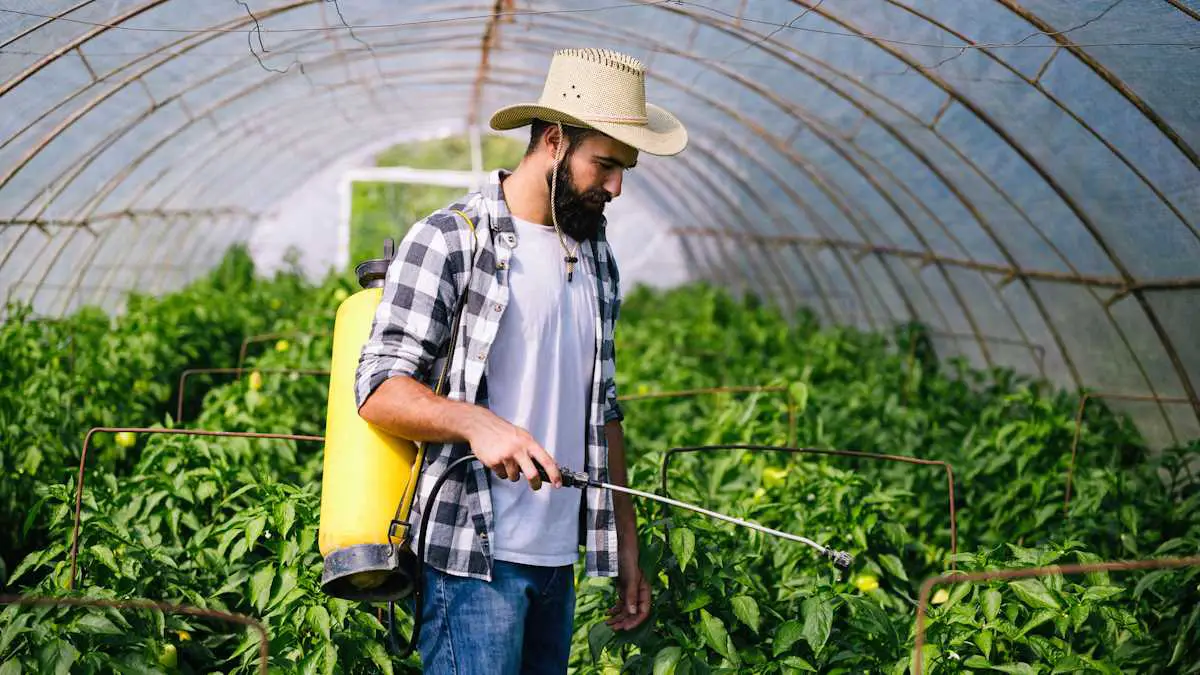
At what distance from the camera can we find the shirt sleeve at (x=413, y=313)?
240 cm

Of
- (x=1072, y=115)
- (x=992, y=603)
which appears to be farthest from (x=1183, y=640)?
(x=1072, y=115)

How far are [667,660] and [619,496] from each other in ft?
1.33

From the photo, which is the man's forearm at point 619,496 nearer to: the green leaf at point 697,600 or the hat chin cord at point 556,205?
the green leaf at point 697,600

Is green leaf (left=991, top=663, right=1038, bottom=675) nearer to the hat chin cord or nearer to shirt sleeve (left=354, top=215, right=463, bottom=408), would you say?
the hat chin cord

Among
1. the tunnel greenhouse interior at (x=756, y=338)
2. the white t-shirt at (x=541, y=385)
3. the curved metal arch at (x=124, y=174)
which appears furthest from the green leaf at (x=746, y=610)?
the curved metal arch at (x=124, y=174)

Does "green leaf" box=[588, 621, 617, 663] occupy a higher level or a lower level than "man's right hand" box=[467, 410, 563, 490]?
lower

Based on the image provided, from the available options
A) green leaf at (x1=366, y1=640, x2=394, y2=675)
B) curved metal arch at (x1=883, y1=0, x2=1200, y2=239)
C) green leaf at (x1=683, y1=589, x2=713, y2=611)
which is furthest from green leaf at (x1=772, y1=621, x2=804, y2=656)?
curved metal arch at (x1=883, y1=0, x2=1200, y2=239)

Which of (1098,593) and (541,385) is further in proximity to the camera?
(1098,593)

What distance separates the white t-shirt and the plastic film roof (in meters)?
2.07

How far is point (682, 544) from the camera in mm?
3043

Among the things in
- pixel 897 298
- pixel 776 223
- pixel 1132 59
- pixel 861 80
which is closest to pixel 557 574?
pixel 1132 59

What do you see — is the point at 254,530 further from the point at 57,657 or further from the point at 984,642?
the point at 984,642

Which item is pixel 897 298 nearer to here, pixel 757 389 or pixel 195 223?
pixel 757 389

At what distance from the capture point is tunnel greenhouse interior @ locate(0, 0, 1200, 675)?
316 centimetres
